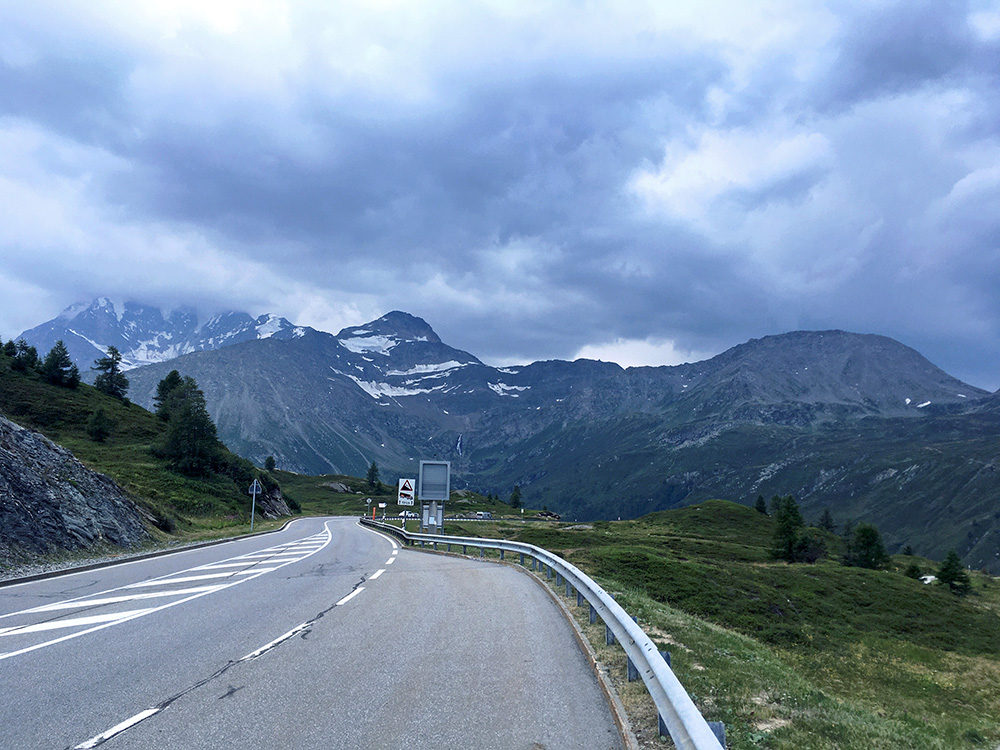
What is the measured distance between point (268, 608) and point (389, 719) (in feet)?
24.0

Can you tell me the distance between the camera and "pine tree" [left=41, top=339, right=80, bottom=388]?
245ft

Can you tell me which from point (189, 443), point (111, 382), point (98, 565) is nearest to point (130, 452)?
point (189, 443)

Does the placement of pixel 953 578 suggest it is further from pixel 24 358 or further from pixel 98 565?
pixel 24 358

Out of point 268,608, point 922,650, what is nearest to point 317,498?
point 922,650

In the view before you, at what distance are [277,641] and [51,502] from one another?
56.2ft

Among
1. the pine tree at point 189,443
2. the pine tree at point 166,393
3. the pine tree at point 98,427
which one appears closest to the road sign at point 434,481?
the pine tree at point 189,443

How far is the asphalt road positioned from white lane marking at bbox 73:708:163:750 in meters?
0.02

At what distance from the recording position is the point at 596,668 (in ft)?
28.3

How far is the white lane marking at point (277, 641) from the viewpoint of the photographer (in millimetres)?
8736

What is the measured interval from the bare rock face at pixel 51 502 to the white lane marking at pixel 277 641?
42.2 ft

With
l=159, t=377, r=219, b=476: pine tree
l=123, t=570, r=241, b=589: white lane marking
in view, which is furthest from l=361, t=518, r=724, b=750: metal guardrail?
l=159, t=377, r=219, b=476: pine tree

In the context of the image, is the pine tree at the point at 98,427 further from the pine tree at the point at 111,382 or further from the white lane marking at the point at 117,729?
the white lane marking at the point at 117,729

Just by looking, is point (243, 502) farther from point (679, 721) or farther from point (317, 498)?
point (317, 498)

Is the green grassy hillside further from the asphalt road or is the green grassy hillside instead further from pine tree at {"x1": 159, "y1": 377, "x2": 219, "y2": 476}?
the asphalt road
